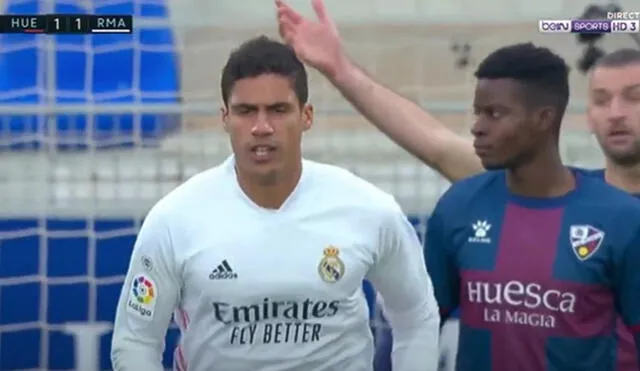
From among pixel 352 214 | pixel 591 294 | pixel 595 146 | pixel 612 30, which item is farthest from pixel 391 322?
pixel 612 30

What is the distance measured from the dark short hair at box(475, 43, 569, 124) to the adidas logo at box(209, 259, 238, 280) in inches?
28.0

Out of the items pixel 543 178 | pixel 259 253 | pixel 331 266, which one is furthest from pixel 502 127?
pixel 259 253

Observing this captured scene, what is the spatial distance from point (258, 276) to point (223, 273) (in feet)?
0.25

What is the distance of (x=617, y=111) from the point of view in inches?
124

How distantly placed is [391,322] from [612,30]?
2552 mm

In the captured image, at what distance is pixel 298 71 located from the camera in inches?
106

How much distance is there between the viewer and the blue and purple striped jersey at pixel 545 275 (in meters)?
2.58

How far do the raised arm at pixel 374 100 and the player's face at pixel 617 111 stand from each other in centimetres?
34

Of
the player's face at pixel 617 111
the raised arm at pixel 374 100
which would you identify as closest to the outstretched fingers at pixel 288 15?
the raised arm at pixel 374 100

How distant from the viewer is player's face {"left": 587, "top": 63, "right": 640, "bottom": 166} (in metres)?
3.08

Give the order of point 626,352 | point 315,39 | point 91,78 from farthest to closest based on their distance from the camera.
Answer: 1. point 91,78
2. point 315,39
3. point 626,352

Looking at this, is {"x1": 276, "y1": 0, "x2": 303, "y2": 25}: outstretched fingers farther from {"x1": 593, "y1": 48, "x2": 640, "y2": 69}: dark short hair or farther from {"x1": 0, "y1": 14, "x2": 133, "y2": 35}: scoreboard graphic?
{"x1": 0, "y1": 14, "x2": 133, "y2": 35}: scoreboard graphic

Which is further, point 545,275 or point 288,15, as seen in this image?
point 288,15

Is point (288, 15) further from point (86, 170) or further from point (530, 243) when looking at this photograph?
point (86, 170)
